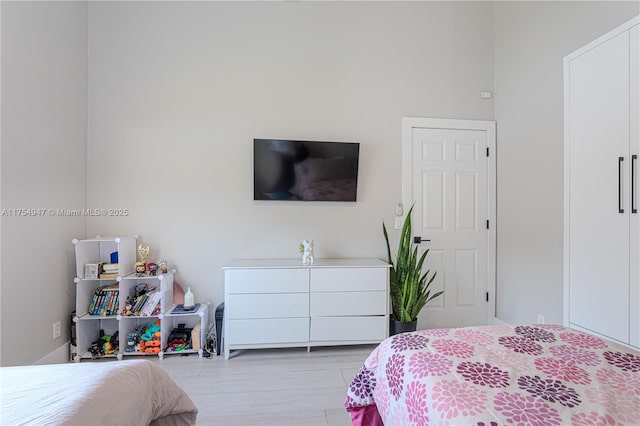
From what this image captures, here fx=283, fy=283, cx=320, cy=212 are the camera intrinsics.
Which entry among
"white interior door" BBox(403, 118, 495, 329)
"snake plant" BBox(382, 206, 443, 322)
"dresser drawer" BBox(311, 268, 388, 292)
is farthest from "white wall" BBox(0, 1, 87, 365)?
"white interior door" BBox(403, 118, 495, 329)

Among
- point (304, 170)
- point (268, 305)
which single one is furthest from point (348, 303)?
point (304, 170)

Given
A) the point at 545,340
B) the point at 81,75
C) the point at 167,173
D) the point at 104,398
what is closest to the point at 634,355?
the point at 545,340

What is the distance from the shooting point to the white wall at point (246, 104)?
2613 mm

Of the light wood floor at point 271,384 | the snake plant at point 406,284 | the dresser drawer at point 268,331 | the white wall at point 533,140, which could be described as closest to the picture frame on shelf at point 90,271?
the light wood floor at point 271,384

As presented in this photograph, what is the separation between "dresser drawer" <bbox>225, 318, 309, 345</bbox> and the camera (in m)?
2.33

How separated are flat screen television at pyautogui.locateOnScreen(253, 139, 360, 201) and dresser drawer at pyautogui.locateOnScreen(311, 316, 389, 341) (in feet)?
3.64

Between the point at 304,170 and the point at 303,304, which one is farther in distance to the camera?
the point at 304,170

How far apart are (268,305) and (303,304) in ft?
0.96

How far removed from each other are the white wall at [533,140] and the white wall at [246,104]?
12.8 inches

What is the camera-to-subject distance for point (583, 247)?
2.00 metres

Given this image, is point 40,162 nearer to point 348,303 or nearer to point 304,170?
point 304,170

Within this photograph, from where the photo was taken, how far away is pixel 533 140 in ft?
8.09

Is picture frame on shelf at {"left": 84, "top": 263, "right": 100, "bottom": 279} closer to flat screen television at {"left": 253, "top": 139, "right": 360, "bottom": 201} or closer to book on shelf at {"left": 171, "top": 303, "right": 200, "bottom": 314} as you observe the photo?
book on shelf at {"left": 171, "top": 303, "right": 200, "bottom": 314}

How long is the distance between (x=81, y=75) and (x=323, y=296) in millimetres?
2875
